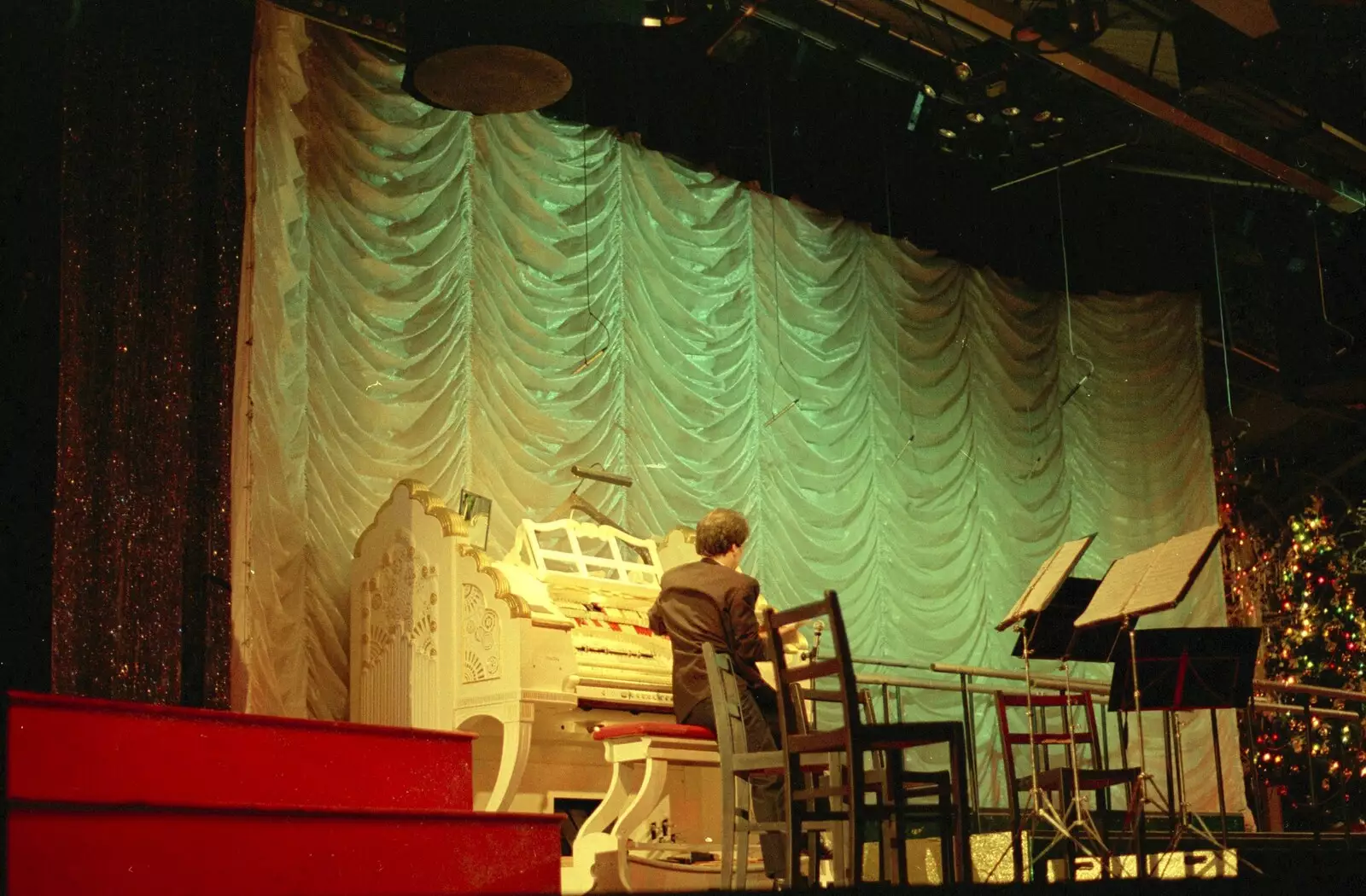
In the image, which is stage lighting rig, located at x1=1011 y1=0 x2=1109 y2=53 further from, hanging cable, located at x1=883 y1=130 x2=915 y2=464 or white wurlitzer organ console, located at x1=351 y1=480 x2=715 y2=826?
white wurlitzer organ console, located at x1=351 y1=480 x2=715 y2=826

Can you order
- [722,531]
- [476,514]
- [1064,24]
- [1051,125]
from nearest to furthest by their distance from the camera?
1. [722,531]
2. [476,514]
3. [1064,24]
4. [1051,125]

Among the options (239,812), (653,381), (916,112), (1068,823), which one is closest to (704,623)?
(1068,823)

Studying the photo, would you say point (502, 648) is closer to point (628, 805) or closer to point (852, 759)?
point (628, 805)

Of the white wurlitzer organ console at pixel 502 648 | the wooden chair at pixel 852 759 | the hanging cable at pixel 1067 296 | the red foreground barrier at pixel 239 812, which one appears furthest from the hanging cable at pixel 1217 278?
the red foreground barrier at pixel 239 812

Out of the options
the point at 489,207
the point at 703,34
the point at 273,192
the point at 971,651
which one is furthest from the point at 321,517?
the point at 971,651

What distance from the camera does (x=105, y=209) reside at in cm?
533

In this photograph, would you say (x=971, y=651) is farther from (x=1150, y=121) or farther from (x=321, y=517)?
(x=321, y=517)

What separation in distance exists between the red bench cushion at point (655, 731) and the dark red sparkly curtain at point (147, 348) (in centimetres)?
141

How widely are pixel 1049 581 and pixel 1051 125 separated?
3061mm

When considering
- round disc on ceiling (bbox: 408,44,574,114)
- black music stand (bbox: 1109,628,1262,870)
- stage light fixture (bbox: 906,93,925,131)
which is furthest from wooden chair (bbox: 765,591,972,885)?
stage light fixture (bbox: 906,93,925,131)

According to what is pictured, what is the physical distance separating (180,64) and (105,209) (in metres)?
0.71

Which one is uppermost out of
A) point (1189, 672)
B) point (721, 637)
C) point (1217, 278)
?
point (1217, 278)

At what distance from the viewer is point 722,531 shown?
5320 millimetres

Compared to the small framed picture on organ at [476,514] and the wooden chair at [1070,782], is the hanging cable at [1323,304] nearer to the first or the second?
the wooden chair at [1070,782]
